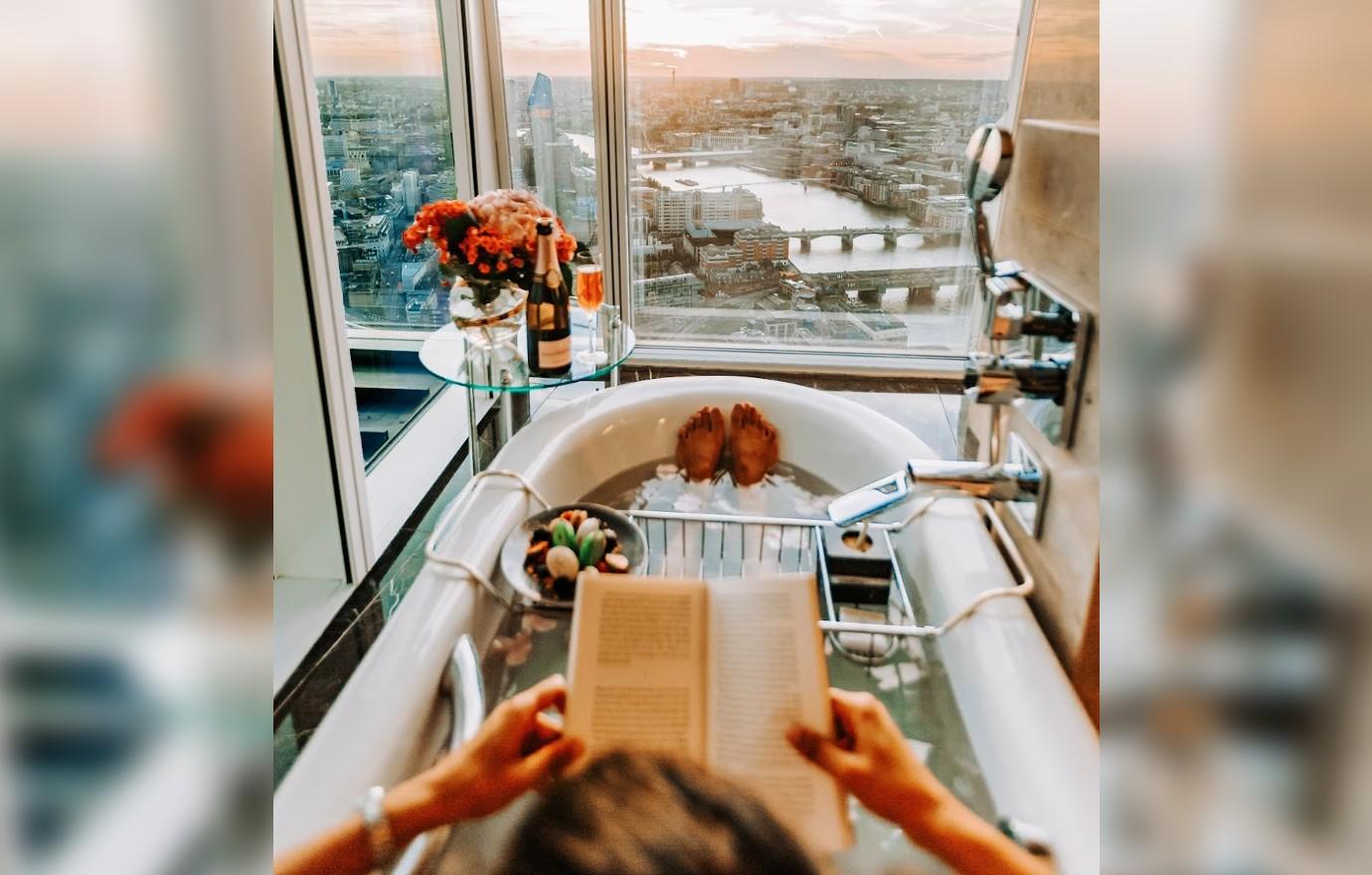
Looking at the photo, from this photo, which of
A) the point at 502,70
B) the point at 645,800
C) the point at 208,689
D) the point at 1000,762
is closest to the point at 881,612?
the point at 1000,762

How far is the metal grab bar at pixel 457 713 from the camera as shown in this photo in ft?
2.66

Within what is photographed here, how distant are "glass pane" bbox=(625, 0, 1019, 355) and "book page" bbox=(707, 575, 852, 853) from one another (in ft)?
8.35

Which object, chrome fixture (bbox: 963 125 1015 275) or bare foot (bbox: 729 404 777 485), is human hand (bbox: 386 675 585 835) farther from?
bare foot (bbox: 729 404 777 485)

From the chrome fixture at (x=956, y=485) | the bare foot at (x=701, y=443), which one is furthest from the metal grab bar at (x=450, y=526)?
the chrome fixture at (x=956, y=485)

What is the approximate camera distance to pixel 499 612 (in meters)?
1.40

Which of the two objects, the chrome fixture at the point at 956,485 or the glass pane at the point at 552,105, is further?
the glass pane at the point at 552,105

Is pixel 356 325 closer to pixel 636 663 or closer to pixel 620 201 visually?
pixel 620 201

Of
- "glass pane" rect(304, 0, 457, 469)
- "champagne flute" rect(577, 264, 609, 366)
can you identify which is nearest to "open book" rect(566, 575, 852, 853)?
"champagne flute" rect(577, 264, 609, 366)

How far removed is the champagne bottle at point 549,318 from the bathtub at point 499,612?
12 cm

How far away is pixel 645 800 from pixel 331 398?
1.57 m

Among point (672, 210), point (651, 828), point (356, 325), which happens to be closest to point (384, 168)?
point (356, 325)

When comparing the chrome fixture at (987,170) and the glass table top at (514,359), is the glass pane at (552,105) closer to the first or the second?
the glass table top at (514,359)

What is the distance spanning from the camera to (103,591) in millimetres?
121

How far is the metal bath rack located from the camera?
4.51 ft
